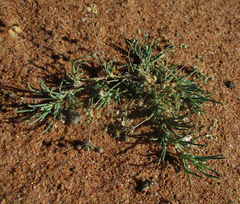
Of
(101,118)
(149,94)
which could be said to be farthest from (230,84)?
(101,118)

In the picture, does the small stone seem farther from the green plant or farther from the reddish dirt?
the green plant

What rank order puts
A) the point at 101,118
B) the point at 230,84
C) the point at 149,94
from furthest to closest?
the point at 230,84
the point at 101,118
the point at 149,94

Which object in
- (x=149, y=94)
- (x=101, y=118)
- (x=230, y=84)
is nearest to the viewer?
(x=149, y=94)

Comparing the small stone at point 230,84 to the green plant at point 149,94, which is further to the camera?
the small stone at point 230,84

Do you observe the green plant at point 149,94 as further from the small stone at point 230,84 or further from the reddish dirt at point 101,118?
the small stone at point 230,84

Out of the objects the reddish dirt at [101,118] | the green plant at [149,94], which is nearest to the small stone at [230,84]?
the reddish dirt at [101,118]

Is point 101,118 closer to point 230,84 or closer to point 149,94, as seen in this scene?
point 149,94

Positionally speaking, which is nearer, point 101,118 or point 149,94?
point 149,94

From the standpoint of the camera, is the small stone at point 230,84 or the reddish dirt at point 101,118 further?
the small stone at point 230,84

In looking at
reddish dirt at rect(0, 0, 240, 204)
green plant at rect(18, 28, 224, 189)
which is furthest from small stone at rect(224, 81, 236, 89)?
green plant at rect(18, 28, 224, 189)
